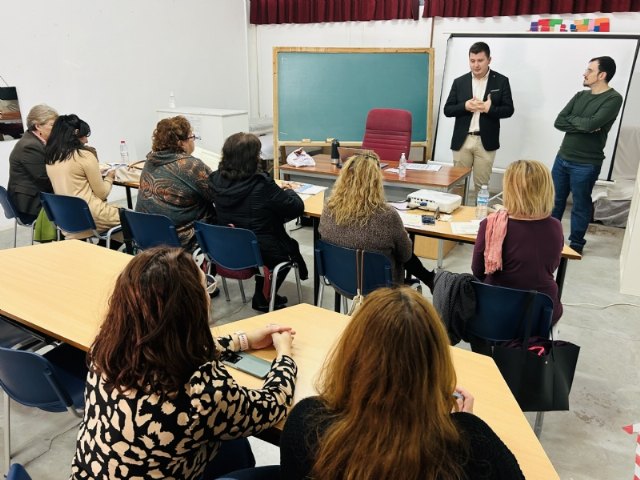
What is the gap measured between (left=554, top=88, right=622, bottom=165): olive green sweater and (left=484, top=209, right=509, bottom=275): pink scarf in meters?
2.43

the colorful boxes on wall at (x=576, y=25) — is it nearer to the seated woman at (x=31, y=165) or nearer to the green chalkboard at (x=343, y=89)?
the green chalkboard at (x=343, y=89)

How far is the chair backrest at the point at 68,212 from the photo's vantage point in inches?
133

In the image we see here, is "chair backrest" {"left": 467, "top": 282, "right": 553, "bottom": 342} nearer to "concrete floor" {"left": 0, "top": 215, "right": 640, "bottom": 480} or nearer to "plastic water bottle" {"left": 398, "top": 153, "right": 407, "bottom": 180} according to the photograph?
"concrete floor" {"left": 0, "top": 215, "right": 640, "bottom": 480}

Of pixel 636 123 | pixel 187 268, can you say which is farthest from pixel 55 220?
pixel 636 123

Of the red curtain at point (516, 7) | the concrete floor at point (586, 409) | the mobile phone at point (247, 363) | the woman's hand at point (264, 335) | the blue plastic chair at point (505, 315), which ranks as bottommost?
the concrete floor at point (586, 409)

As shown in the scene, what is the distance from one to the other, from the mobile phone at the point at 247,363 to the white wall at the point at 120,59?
183 inches

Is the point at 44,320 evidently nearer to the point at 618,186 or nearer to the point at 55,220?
the point at 55,220

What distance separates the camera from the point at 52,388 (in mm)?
1756

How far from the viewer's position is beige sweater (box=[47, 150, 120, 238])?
11.5ft

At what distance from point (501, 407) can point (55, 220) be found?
3158 millimetres

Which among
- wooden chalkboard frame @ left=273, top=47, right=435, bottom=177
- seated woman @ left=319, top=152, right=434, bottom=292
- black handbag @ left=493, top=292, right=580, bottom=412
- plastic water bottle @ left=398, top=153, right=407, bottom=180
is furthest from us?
wooden chalkboard frame @ left=273, top=47, right=435, bottom=177

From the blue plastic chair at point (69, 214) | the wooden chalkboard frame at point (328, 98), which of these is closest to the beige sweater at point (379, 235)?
the blue plastic chair at point (69, 214)

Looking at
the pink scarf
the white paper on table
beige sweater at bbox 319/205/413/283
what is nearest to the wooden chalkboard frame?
the white paper on table

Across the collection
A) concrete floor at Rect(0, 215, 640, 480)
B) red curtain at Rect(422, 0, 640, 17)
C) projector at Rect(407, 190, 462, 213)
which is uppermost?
red curtain at Rect(422, 0, 640, 17)
